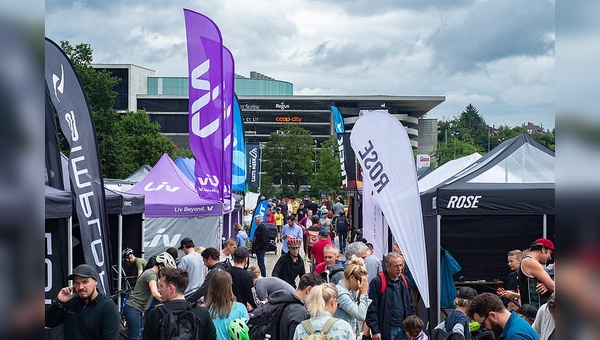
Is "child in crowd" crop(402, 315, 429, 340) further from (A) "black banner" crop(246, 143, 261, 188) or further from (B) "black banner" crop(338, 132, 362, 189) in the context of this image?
(A) "black banner" crop(246, 143, 261, 188)

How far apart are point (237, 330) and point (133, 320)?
2917mm

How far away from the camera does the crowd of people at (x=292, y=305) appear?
5051 mm

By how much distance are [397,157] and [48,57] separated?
4.58 meters

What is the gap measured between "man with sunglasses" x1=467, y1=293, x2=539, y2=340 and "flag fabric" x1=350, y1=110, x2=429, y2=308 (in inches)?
165

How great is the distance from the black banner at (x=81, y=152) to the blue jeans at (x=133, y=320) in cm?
60

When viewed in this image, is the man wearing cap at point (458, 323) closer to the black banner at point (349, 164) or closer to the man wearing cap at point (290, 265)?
the man wearing cap at point (290, 265)

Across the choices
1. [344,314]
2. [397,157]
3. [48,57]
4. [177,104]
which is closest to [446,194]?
[397,157]

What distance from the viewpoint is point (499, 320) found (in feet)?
16.5

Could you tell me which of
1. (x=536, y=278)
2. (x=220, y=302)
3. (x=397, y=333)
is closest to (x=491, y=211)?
(x=397, y=333)

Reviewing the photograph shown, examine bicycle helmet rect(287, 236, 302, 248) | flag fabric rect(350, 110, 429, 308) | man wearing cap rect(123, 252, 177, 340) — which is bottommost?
man wearing cap rect(123, 252, 177, 340)

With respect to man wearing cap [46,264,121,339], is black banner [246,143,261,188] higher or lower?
higher

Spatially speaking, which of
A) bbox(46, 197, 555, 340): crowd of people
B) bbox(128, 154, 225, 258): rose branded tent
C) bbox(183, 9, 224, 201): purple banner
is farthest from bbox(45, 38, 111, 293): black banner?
bbox(128, 154, 225, 258): rose branded tent

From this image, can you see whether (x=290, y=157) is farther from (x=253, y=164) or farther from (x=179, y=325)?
(x=179, y=325)

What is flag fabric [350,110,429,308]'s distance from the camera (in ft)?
30.7
